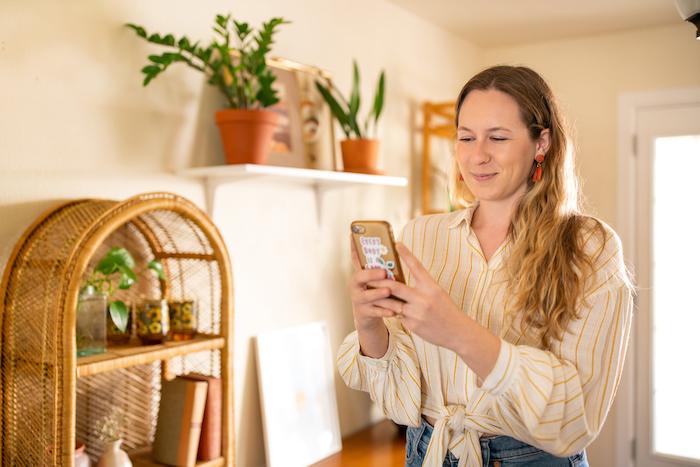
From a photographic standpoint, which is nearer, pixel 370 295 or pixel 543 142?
pixel 370 295

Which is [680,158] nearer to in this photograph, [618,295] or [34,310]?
[618,295]

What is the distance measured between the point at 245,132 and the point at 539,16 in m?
1.81

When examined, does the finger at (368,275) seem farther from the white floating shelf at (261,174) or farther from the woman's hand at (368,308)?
the white floating shelf at (261,174)

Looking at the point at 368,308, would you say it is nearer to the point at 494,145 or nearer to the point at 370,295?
the point at 370,295

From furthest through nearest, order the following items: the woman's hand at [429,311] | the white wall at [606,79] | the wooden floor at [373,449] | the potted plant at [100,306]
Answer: the white wall at [606,79]
the wooden floor at [373,449]
the potted plant at [100,306]
the woman's hand at [429,311]

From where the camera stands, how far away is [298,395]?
90.9 inches

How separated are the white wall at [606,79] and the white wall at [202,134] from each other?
0.84 meters

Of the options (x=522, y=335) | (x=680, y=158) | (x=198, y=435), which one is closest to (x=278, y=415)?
(x=198, y=435)

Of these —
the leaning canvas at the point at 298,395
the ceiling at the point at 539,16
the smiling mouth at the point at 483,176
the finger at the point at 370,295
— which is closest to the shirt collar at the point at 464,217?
the smiling mouth at the point at 483,176

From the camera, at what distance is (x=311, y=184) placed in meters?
2.46

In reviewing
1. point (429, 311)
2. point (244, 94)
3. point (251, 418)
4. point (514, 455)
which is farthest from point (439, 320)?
point (251, 418)

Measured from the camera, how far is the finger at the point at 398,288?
1048 mm

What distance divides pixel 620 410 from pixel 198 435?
2479mm

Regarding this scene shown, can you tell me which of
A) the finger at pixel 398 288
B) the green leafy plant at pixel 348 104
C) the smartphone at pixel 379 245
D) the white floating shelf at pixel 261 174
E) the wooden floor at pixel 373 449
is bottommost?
the wooden floor at pixel 373 449
